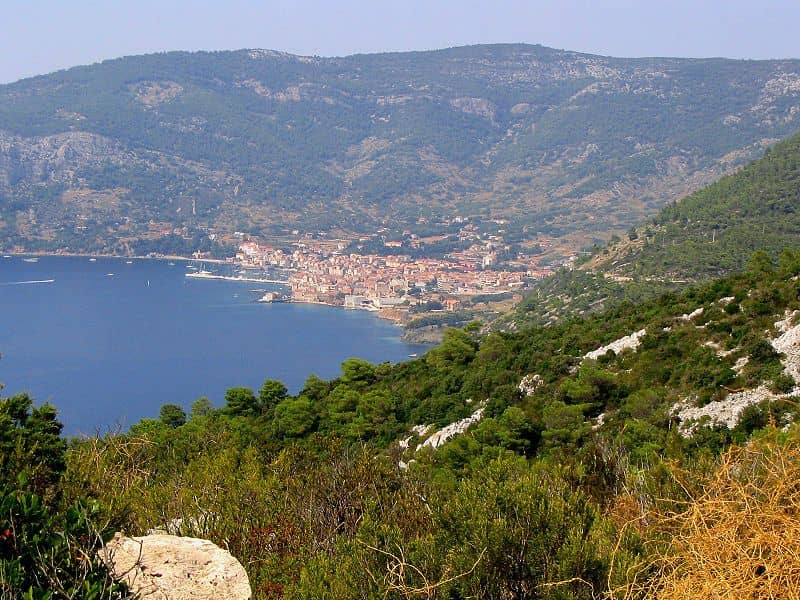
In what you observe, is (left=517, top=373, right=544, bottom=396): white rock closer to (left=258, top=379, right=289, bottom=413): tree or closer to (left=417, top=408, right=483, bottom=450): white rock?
(left=417, top=408, right=483, bottom=450): white rock

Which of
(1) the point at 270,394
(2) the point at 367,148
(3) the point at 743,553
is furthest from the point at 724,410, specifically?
(2) the point at 367,148

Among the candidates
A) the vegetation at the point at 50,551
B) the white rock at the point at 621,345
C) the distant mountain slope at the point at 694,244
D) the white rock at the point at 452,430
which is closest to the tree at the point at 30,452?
the vegetation at the point at 50,551

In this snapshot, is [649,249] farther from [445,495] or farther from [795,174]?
[445,495]

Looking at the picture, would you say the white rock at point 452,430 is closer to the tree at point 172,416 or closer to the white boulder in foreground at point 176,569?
the tree at point 172,416

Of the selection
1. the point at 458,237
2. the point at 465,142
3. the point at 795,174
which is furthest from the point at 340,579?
the point at 465,142

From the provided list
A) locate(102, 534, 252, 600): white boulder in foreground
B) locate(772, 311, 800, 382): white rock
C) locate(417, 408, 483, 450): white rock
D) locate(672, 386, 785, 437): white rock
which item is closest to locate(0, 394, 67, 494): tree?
locate(102, 534, 252, 600): white boulder in foreground

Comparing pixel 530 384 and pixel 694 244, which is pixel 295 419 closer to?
pixel 530 384
